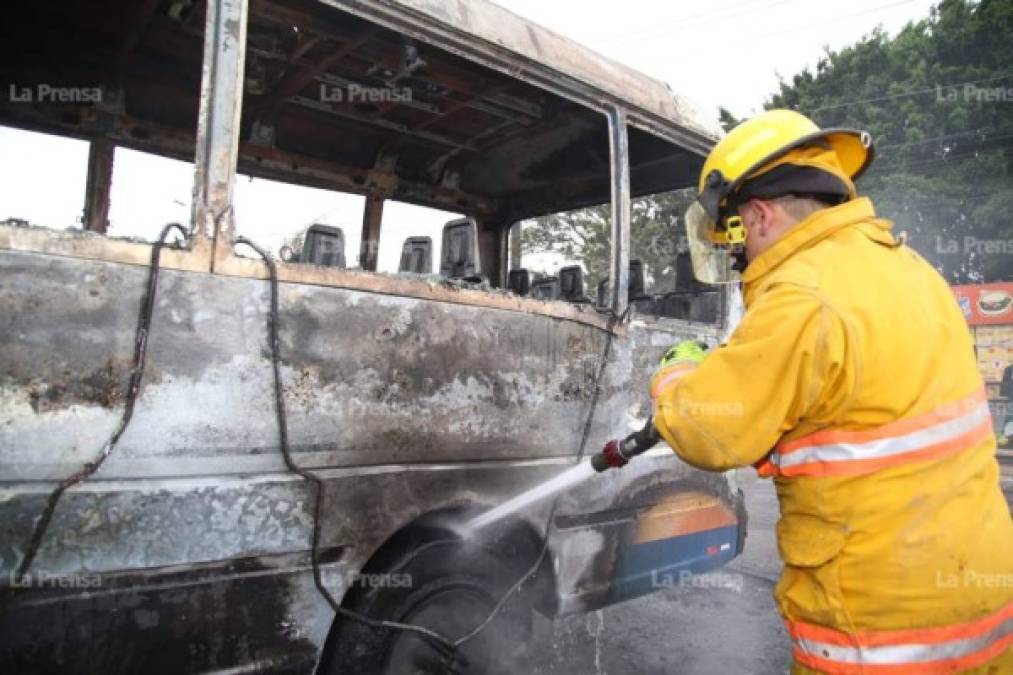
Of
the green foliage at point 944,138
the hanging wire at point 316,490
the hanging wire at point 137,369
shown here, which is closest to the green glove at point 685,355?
the hanging wire at point 316,490

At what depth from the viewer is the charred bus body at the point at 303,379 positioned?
1560 millimetres

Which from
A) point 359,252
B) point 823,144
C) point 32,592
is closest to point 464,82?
point 359,252

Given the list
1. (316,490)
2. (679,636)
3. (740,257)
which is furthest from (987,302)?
(316,490)

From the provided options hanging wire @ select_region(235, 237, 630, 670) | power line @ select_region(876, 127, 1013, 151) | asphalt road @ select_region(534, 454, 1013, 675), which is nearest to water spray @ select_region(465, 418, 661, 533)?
hanging wire @ select_region(235, 237, 630, 670)

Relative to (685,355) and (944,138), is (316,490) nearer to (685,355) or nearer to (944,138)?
(685,355)

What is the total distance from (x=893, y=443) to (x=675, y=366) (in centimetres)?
54

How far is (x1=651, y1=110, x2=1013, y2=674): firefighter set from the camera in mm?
1451

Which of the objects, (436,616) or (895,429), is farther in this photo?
(436,616)

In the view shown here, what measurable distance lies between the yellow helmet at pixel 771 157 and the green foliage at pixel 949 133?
21797 millimetres

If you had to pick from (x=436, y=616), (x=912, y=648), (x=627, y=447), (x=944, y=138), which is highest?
(x=944, y=138)

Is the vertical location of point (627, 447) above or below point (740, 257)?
below

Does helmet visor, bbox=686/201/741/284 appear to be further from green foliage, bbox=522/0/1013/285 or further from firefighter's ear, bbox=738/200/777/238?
green foliage, bbox=522/0/1013/285

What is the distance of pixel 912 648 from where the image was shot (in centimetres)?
144

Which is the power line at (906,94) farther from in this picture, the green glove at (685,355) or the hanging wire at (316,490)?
the hanging wire at (316,490)
